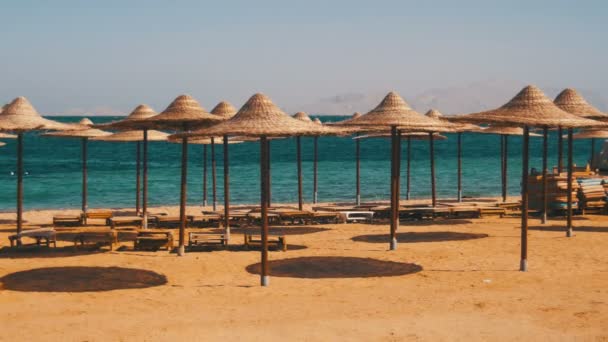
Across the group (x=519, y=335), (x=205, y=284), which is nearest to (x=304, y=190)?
(x=205, y=284)

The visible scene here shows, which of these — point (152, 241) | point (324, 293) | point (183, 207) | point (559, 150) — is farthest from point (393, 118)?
point (559, 150)

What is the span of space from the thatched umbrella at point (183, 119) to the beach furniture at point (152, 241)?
0.90 meters

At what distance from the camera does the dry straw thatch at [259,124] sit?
12.1 meters

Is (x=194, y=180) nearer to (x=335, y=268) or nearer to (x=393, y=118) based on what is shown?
(x=393, y=118)

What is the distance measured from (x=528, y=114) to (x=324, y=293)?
222 inches

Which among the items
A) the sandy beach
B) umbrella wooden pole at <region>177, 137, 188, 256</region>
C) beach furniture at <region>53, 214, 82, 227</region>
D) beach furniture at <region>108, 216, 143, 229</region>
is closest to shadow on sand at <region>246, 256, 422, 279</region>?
the sandy beach

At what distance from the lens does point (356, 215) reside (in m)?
22.5

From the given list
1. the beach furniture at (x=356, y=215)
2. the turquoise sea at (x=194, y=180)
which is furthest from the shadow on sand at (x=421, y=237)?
the turquoise sea at (x=194, y=180)

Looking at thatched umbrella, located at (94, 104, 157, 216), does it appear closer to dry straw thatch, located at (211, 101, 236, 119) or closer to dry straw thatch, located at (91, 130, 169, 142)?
dry straw thatch, located at (91, 130, 169, 142)

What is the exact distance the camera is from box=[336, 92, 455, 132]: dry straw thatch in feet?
51.5

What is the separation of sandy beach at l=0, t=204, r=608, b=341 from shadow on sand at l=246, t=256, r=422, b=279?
0.02m

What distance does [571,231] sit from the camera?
18219mm

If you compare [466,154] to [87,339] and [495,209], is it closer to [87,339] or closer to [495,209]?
[495,209]

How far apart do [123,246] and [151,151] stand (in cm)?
7705
